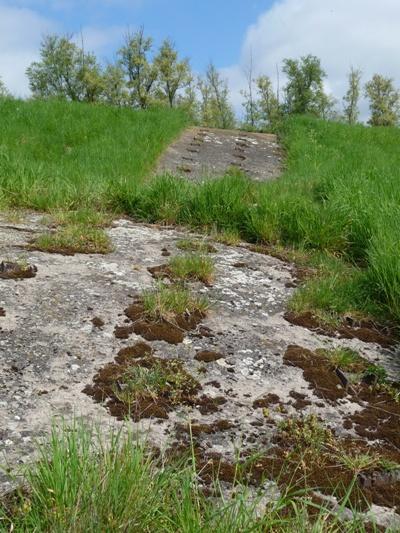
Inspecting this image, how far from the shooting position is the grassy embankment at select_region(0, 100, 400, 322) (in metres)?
4.16

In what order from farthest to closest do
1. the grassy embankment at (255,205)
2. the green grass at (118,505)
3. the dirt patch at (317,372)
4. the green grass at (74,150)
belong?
the green grass at (74,150) < the grassy embankment at (255,205) < the dirt patch at (317,372) < the green grass at (118,505)

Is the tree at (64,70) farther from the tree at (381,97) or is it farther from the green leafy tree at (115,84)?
the tree at (381,97)

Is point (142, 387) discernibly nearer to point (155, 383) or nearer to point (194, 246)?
point (155, 383)

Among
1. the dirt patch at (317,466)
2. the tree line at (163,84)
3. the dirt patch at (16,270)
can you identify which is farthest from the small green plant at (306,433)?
the tree line at (163,84)

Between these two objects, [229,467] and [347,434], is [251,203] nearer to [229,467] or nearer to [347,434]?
[347,434]

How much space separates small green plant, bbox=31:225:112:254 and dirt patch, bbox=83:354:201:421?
1.73 m

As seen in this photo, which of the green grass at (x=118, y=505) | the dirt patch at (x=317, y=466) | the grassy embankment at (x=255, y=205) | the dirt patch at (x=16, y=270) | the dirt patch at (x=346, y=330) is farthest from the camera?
the grassy embankment at (x=255, y=205)

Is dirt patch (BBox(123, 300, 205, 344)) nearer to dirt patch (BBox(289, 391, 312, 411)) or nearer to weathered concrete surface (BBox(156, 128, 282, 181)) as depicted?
Answer: dirt patch (BBox(289, 391, 312, 411))

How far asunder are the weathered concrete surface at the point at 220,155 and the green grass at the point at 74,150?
1.21 feet

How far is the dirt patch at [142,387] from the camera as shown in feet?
8.41

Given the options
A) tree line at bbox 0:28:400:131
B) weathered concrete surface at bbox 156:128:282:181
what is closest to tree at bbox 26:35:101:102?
tree line at bbox 0:28:400:131

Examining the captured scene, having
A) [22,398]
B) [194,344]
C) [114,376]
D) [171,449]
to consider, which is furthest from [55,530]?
[194,344]

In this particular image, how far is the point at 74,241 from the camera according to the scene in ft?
15.2

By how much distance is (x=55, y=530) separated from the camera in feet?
5.36
